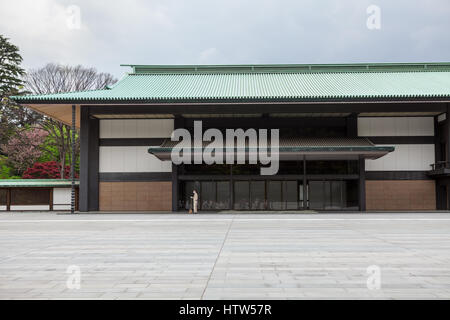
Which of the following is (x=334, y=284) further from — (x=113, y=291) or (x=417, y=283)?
(x=113, y=291)

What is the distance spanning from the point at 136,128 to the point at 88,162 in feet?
14.0

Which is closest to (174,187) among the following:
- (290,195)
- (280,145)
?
(280,145)

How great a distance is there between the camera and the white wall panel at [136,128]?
31.3 meters

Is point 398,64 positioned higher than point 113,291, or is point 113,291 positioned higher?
point 398,64

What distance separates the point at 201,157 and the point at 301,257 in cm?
2085

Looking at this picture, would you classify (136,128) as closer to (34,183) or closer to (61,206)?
(61,206)

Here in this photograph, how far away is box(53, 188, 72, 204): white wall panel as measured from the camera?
105 feet

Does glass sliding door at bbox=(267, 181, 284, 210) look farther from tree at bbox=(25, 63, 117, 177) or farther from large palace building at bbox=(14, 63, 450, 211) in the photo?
tree at bbox=(25, 63, 117, 177)

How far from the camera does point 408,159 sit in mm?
30875

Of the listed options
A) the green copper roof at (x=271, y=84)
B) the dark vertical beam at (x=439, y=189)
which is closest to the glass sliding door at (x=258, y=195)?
the green copper roof at (x=271, y=84)

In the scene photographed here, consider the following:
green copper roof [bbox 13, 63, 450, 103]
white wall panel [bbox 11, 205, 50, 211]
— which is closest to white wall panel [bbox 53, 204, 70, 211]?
white wall panel [bbox 11, 205, 50, 211]

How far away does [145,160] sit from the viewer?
1222 inches

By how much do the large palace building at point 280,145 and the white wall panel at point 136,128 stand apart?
8 centimetres
